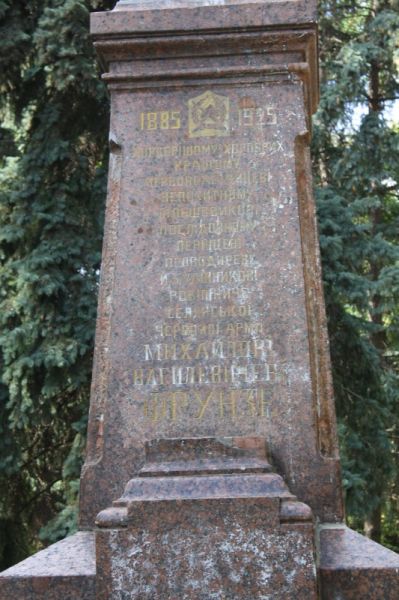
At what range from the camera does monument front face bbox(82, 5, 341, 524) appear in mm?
3811

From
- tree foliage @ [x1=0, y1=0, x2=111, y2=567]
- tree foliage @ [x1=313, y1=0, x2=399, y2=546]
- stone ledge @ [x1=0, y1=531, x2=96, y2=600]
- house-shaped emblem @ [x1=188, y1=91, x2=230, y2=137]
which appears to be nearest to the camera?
stone ledge @ [x1=0, y1=531, x2=96, y2=600]

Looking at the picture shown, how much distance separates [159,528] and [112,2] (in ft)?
21.7

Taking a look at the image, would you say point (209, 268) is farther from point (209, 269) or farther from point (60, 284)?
point (60, 284)

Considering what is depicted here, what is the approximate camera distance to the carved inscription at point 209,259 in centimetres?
385

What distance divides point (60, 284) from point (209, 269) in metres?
3.70

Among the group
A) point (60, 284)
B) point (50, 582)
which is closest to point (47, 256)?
point (60, 284)

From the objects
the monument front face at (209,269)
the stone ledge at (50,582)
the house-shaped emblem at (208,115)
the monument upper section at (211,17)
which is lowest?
the stone ledge at (50,582)

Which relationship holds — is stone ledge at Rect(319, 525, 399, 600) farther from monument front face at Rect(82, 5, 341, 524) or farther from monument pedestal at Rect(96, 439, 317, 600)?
monument front face at Rect(82, 5, 341, 524)

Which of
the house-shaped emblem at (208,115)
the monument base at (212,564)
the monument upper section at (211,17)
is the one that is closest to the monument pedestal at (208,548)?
the monument base at (212,564)

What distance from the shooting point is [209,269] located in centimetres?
403

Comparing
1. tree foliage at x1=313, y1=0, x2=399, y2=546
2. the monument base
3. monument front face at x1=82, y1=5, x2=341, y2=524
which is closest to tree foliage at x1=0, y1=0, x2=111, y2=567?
tree foliage at x1=313, y1=0, x2=399, y2=546

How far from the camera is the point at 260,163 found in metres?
4.19

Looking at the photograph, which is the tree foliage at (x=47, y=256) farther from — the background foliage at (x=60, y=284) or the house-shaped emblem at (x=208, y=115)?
the house-shaped emblem at (x=208, y=115)

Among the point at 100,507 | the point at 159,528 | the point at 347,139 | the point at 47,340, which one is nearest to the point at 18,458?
the point at 47,340
